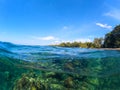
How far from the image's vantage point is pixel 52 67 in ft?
62.7

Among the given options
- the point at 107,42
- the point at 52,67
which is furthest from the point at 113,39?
the point at 52,67

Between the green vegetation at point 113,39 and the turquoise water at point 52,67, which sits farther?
the green vegetation at point 113,39

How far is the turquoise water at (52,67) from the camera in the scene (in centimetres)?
1734

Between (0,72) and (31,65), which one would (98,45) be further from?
(0,72)

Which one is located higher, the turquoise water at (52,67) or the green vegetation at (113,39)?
the green vegetation at (113,39)

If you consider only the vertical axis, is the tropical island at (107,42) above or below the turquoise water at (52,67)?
above

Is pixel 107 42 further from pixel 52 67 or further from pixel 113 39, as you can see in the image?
pixel 52 67

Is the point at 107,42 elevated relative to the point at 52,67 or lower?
elevated

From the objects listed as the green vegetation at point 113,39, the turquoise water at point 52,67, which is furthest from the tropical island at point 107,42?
the turquoise water at point 52,67

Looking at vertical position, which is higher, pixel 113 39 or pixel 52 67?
pixel 113 39

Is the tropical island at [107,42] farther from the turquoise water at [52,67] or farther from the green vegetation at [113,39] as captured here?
the turquoise water at [52,67]

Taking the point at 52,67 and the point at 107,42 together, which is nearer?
the point at 52,67

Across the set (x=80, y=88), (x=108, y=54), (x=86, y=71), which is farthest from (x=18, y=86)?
(x=108, y=54)

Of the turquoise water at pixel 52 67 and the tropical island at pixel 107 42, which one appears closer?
the turquoise water at pixel 52 67
